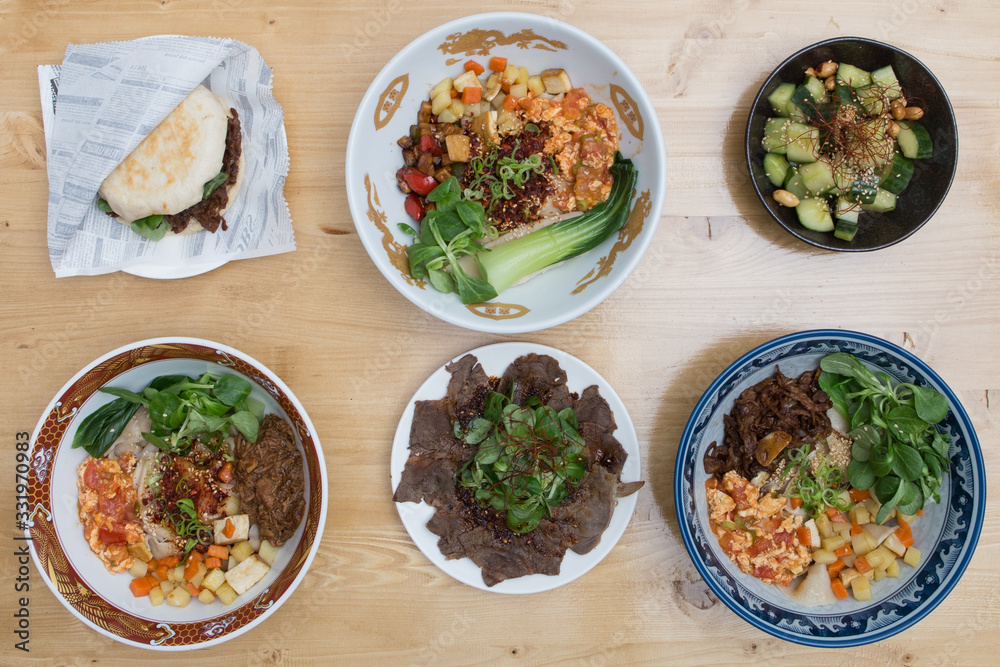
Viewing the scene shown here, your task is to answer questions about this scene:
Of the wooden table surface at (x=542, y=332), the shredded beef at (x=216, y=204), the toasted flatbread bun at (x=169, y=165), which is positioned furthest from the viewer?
the wooden table surface at (x=542, y=332)

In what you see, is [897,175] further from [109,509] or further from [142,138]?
A: [109,509]

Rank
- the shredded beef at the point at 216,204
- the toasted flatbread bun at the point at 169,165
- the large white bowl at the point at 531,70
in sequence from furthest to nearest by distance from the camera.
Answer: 1. the shredded beef at the point at 216,204
2. the toasted flatbread bun at the point at 169,165
3. the large white bowl at the point at 531,70

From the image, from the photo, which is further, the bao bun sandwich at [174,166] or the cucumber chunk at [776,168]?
the cucumber chunk at [776,168]

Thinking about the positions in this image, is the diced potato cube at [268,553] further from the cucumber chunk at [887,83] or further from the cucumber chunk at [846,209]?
the cucumber chunk at [887,83]

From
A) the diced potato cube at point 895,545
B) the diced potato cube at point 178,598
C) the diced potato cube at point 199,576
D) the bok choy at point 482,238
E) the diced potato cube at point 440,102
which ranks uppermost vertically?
the diced potato cube at point 440,102

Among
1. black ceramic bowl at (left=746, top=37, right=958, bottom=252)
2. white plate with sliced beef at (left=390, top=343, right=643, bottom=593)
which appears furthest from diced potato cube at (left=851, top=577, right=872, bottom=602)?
black ceramic bowl at (left=746, top=37, right=958, bottom=252)

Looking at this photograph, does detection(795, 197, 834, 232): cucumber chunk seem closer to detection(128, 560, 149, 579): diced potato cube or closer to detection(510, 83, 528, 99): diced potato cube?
detection(510, 83, 528, 99): diced potato cube

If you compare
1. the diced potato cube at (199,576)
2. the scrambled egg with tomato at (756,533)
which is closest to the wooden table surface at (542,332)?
A: the scrambled egg with tomato at (756,533)

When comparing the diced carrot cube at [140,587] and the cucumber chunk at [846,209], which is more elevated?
the cucumber chunk at [846,209]

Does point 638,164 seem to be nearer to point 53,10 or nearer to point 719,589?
point 719,589
